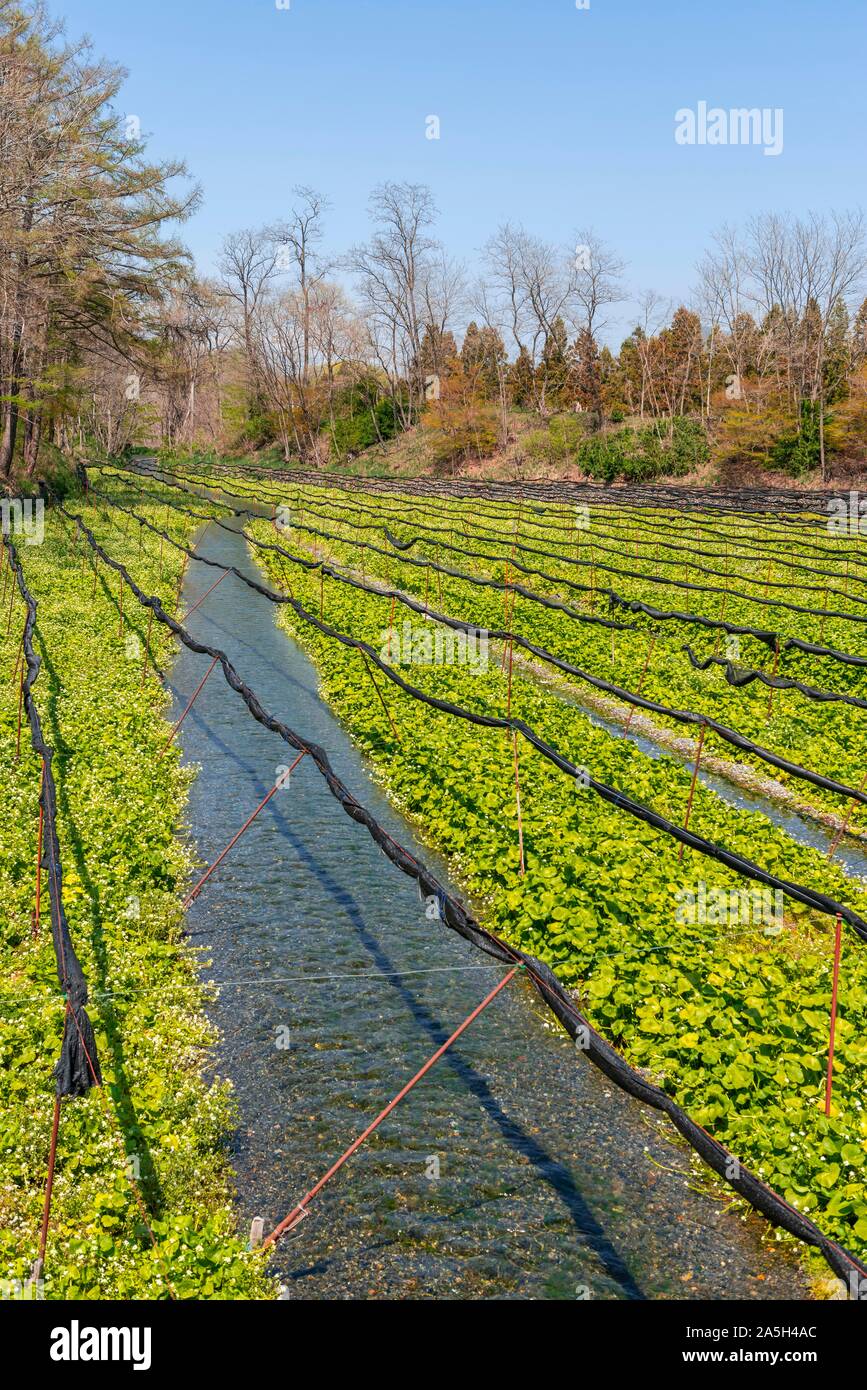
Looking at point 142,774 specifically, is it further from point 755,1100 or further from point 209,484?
point 209,484

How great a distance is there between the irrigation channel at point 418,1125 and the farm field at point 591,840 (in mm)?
389

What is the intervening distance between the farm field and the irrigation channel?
389mm

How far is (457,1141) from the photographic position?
24.2 ft

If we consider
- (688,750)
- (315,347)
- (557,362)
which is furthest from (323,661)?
(315,347)

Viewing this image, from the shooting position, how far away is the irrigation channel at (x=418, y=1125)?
6.20m

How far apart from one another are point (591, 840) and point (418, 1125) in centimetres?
417

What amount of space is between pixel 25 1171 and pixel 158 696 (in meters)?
11.7

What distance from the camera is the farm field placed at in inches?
263
